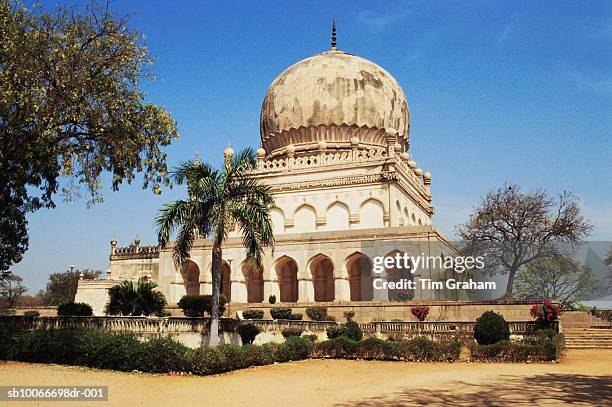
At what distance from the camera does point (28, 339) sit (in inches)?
625

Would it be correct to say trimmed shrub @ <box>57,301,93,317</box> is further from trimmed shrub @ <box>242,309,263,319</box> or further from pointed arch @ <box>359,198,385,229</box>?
pointed arch @ <box>359,198,385,229</box>

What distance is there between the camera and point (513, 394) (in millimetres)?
11180

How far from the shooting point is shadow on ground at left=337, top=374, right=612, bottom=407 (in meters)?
10.3

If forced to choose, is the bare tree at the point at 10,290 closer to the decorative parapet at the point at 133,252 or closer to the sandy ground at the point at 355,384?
the decorative parapet at the point at 133,252

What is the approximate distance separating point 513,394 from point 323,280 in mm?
21229

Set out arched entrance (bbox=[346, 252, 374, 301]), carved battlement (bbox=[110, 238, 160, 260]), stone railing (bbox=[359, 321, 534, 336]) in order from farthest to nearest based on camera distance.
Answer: carved battlement (bbox=[110, 238, 160, 260])
arched entrance (bbox=[346, 252, 374, 301])
stone railing (bbox=[359, 321, 534, 336])

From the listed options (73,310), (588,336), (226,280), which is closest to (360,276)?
(226,280)

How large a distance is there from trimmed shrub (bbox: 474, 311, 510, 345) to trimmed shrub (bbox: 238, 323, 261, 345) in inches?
269

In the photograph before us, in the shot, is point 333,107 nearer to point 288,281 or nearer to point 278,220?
point 278,220

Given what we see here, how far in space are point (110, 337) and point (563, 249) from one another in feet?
92.7

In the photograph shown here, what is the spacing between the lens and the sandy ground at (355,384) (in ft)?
35.2

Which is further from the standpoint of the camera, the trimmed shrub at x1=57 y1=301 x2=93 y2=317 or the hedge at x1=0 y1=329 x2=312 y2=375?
the trimmed shrub at x1=57 y1=301 x2=93 y2=317

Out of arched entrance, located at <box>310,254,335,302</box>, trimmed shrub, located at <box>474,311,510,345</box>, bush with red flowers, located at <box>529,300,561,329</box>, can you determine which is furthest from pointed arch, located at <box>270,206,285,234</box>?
trimmed shrub, located at <box>474,311,510,345</box>

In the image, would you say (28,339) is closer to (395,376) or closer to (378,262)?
(395,376)
